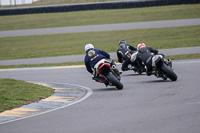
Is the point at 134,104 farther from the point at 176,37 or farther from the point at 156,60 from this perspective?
the point at 176,37

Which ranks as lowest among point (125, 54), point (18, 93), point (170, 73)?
point (125, 54)

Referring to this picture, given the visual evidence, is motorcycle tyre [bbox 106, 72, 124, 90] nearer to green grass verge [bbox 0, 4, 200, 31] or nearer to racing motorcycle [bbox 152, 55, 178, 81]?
racing motorcycle [bbox 152, 55, 178, 81]

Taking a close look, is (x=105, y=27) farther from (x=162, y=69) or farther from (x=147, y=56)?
(x=162, y=69)

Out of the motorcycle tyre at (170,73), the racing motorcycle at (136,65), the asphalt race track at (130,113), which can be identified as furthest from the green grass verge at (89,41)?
the asphalt race track at (130,113)

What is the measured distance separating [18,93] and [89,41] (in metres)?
18.7

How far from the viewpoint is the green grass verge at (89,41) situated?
27875 mm

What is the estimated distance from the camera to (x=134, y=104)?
31.1ft

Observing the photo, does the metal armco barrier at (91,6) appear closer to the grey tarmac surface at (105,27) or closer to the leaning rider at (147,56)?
the grey tarmac surface at (105,27)

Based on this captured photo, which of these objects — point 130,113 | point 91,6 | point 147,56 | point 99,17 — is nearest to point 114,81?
point 147,56

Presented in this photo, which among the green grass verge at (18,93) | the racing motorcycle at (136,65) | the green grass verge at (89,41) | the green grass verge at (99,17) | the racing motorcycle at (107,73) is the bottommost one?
the green grass verge at (89,41)

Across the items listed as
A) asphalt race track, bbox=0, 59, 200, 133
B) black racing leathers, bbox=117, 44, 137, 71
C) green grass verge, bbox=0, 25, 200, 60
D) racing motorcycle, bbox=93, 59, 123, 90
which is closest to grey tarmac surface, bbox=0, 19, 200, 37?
green grass verge, bbox=0, 25, 200, 60

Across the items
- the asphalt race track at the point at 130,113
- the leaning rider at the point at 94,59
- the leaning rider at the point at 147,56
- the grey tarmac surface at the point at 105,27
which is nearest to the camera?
the asphalt race track at the point at 130,113

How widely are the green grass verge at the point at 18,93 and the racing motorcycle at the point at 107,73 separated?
1477 millimetres

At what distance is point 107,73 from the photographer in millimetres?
12539
